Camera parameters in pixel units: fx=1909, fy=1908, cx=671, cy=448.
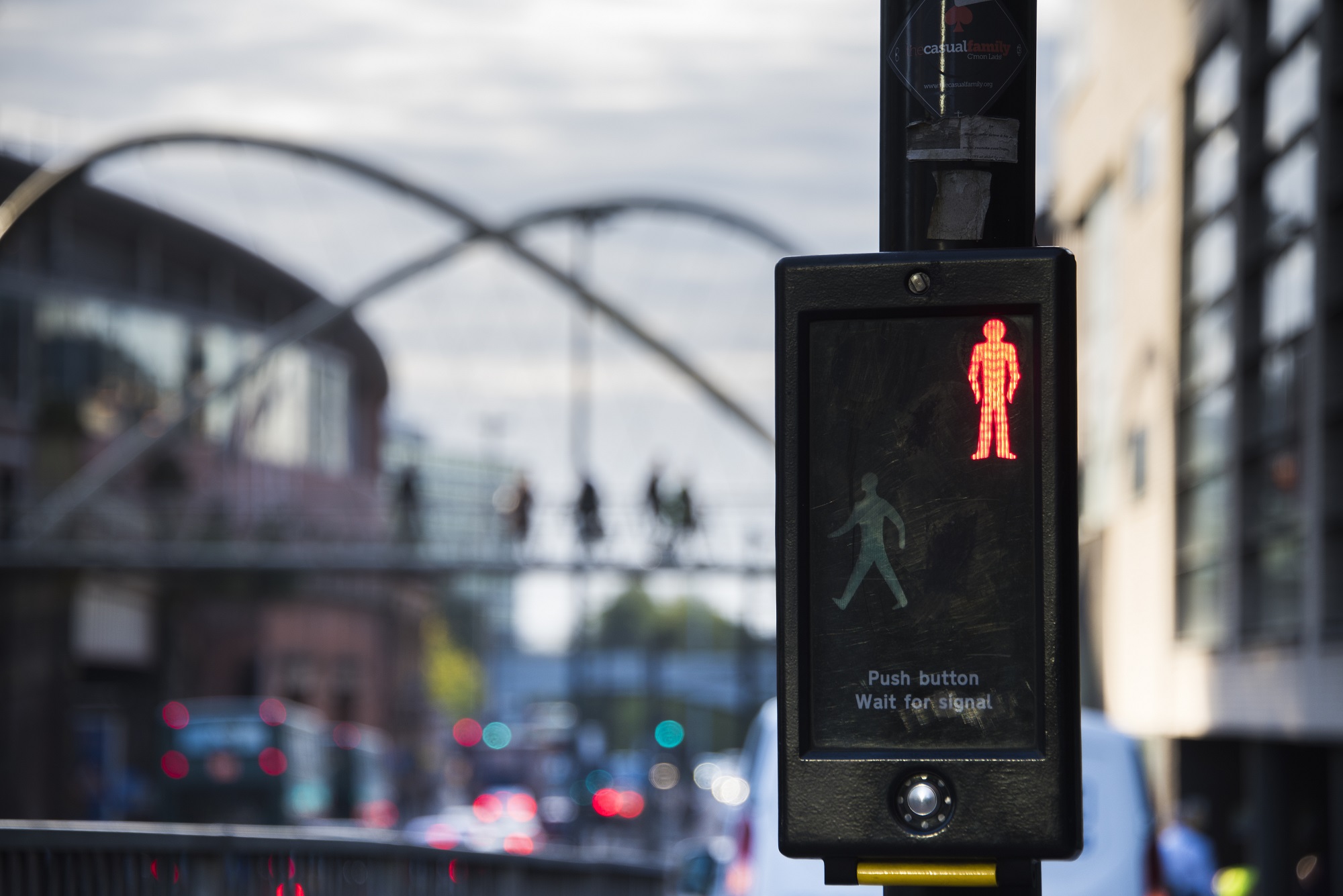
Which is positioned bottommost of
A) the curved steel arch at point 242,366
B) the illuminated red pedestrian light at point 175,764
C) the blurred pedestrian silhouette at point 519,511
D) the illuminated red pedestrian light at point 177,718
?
the illuminated red pedestrian light at point 175,764

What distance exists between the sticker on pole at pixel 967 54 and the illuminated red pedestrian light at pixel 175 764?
34.4 metres

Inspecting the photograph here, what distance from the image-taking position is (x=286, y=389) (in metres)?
74.3

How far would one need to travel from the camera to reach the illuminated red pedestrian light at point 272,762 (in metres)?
35.6

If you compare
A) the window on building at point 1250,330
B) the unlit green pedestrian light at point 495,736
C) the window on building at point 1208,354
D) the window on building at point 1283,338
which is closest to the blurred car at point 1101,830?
the window on building at point 1250,330

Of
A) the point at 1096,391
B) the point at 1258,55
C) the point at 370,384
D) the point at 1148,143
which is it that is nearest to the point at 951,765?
the point at 1258,55

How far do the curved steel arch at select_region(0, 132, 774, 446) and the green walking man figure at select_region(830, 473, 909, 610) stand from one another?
4813 centimetres

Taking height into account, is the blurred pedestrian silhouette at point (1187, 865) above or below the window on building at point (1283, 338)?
below

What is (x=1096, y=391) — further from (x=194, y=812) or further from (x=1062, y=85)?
(x=194, y=812)

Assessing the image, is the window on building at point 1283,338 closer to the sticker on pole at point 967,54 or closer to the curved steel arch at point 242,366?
the sticker on pole at point 967,54

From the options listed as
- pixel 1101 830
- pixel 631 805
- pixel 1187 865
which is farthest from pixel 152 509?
pixel 1101 830

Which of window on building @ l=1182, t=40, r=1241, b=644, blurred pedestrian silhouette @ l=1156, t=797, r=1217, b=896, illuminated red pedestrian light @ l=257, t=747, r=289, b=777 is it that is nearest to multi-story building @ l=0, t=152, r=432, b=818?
illuminated red pedestrian light @ l=257, t=747, r=289, b=777

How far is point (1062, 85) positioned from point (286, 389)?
1627 inches

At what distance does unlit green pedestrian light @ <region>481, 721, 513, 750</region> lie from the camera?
8731cm

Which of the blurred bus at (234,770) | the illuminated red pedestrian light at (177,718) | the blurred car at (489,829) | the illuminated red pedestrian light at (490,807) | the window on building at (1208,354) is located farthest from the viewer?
the illuminated red pedestrian light at (490,807)
